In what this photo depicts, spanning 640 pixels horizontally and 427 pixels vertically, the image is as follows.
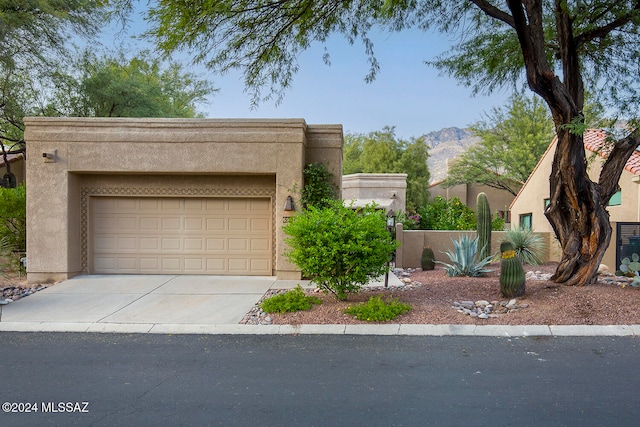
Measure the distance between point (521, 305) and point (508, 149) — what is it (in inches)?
1130

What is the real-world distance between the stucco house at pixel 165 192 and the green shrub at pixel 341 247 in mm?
2835

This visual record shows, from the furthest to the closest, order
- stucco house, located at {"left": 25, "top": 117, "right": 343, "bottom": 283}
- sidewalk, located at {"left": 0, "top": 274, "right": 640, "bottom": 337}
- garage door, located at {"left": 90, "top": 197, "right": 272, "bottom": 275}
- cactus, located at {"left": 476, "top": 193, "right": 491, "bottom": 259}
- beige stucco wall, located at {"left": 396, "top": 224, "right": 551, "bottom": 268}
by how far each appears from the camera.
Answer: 1. beige stucco wall, located at {"left": 396, "top": 224, "right": 551, "bottom": 268}
2. cactus, located at {"left": 476, "top": 193, "right": 491, "bottom": 259}
3. garage door, located at {"left": 90, "top": 197, "right": 272, "bottom": 275}
4. stucco house, located at {"left": 25, "top": 117, "right": 343, "bottom": 283}
5. sidewalk, located at {"left": 0, "top": 274, "right": 640, "bottom": 337}

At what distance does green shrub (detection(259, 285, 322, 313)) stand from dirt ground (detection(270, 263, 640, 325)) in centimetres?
16

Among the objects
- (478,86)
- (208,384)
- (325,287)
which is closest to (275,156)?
(325,287)

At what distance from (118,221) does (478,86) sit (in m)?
10.1

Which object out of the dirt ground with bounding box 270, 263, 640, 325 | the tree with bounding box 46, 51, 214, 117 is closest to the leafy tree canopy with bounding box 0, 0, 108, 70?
the tree with bounding box 46, 51, 214, 117

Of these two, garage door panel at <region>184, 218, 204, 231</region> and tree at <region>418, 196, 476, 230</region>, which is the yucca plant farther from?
garage door panel at <region>184, 218, 204, 231</region>

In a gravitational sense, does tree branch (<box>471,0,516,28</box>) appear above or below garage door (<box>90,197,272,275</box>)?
above

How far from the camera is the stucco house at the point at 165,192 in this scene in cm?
1145

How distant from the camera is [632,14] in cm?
918

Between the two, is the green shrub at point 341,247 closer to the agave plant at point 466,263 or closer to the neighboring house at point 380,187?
the agave plant at point 466,263

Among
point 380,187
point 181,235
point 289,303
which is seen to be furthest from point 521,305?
point 380,187

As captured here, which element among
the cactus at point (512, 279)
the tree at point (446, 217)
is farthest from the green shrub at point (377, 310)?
the tree at point (446, 217)

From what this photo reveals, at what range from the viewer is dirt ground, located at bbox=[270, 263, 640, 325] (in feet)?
25.0
